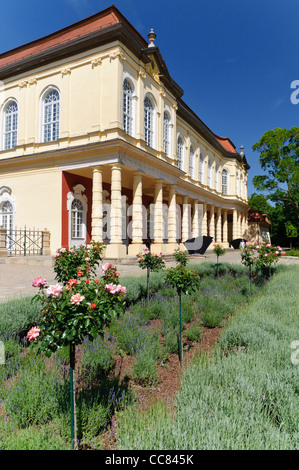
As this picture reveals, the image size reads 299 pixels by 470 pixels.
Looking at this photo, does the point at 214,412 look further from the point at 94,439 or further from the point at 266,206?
the point at 266,206

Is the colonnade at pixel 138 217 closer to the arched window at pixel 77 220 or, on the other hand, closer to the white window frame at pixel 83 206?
the white window frame at pixel 83 206

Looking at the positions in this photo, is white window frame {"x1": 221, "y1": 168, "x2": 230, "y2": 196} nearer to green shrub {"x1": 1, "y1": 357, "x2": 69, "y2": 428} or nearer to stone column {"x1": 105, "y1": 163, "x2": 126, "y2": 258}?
stone column {"x1": 105, "y1": 163, "x2": 126, "y2": 258}

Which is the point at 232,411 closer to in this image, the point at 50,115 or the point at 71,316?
the point at 71,316

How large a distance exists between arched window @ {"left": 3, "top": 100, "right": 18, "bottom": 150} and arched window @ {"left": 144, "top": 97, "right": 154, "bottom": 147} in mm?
8163

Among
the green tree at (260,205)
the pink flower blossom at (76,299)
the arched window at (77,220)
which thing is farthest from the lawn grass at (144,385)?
the green tree at (260,205)

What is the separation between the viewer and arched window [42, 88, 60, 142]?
15656 millimetres

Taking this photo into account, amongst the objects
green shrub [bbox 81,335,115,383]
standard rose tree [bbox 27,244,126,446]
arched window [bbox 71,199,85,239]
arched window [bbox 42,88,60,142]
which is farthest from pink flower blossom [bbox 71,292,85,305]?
arched window [bbox 42,88,60,142]

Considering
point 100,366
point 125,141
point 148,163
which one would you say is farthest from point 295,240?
point 100,366

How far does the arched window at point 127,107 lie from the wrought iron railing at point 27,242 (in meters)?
7.41

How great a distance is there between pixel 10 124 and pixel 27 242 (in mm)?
8174

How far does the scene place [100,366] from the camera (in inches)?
134

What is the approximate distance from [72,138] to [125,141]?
3400 millimetres

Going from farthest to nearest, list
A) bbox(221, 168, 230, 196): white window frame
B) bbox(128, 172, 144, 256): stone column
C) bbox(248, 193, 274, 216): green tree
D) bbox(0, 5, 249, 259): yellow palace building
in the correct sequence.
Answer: bbox(248, 193, 274, 216): green tree → bbox(221, 168, 230, 196): white window frame → bbox(128, 172, 144, 256): stone column → bbox(0, 5, 249, 259): yellow palace building

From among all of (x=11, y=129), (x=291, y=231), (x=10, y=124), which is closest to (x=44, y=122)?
(x=11, y=129)
